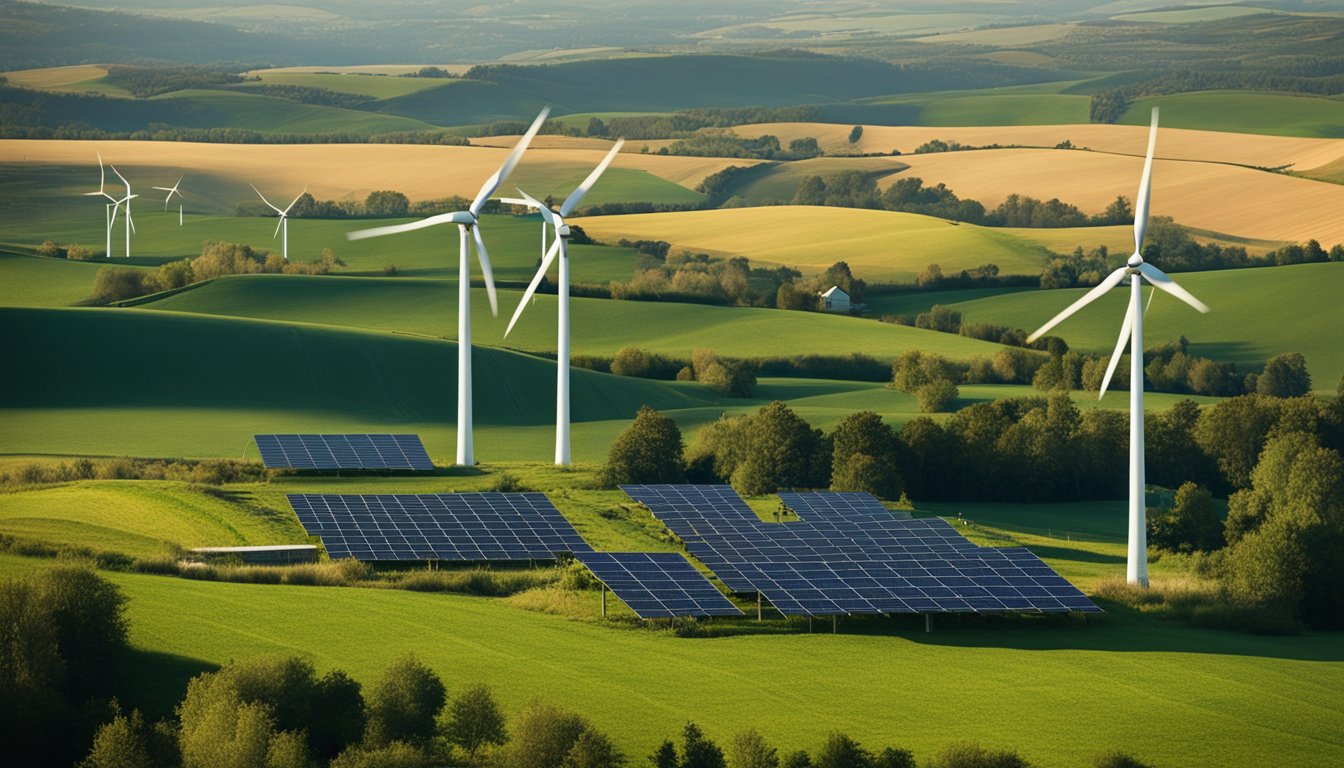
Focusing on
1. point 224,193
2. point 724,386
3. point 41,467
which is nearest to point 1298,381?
point 724,386

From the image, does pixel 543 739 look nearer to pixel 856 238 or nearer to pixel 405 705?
pixel 405 705

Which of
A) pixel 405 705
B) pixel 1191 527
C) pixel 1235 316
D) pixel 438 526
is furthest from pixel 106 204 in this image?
pixel 405 705

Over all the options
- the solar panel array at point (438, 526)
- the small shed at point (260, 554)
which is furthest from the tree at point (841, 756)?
the small shed at point (260, 554)

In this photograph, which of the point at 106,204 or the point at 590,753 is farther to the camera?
the point at 106,204

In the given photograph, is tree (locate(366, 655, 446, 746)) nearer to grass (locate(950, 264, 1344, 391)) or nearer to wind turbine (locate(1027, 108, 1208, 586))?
wind turbine (locate(1027, 108, 1208, 586))

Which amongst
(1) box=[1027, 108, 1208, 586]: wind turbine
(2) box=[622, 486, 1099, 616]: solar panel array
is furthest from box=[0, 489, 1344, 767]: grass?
(1) box=[1027, 108, 1208, 586]: wind turbine

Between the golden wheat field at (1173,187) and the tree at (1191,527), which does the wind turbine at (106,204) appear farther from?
the tree at (1191,527)
